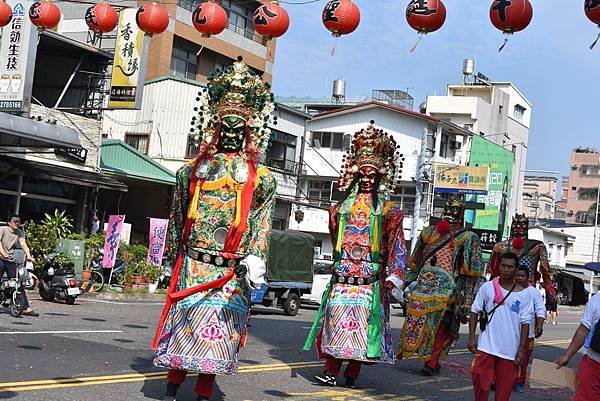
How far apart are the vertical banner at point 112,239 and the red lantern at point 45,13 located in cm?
532

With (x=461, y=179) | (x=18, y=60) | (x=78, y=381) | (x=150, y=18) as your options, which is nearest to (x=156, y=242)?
(x=18, y=60)

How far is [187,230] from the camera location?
24.1ft

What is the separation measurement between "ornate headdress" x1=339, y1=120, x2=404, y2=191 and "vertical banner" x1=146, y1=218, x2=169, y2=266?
1217cm

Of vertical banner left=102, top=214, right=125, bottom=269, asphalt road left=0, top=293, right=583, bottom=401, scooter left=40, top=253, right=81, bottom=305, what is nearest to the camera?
asphalt road left=0, top=293, right=583, bottom=401

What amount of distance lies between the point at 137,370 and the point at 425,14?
20.9 feet

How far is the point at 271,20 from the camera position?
14.0m

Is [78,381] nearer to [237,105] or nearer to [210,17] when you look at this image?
[237,105]

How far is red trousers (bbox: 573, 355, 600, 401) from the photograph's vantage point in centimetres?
620

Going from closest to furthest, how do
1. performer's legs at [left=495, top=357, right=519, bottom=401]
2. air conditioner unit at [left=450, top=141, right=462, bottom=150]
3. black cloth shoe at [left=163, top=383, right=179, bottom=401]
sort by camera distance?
black cloth shoe at [left=163, top=383, right=179, bottom=401] → performer's legs at [left=495, top=357, right=519, bottom=401] → air conditioner unit at [left=450, top=141, right=462, bottom=150]

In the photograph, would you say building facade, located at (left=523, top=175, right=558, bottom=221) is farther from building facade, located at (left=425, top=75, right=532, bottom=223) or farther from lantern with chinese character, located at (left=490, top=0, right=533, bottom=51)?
lantern with chinese character, located at (left=490, top=0, right=533, bottom=51)

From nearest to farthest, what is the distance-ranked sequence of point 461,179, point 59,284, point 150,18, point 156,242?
point 150,18 < point 59,284 < point 156,242 < point 461,179

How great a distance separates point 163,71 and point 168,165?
5.68m

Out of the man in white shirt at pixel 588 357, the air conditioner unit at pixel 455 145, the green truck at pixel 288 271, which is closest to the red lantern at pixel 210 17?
the green truck at pixel 288 271

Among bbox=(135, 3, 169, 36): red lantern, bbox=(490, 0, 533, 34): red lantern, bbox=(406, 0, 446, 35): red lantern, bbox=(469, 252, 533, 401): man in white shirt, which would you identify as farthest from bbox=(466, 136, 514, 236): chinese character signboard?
bbox=(469, 252, 533, 401): man in white shirt
